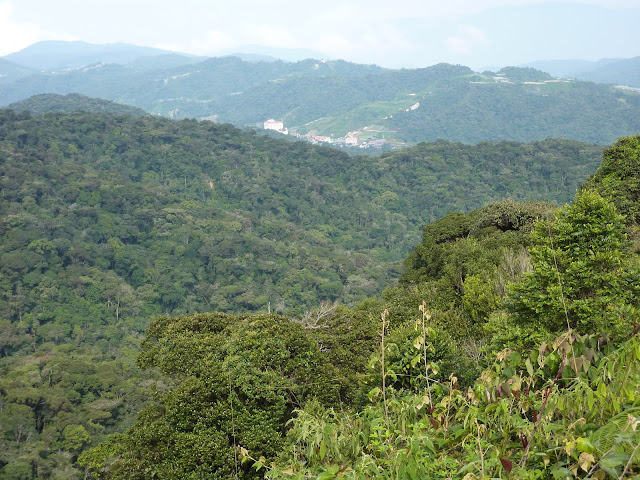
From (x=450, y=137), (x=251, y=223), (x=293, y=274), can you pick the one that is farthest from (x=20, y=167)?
(x=450, y=137)

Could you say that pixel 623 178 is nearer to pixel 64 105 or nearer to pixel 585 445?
pixel 585 445

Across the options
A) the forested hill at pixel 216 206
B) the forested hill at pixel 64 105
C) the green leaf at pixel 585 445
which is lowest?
the forested hill at pixel 216 206

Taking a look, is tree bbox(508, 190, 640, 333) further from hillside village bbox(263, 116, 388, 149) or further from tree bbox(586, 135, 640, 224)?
hillside village bbox(263, 116, 388, 149)

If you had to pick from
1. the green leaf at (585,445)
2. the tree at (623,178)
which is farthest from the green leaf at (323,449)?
the tree at (623,178)

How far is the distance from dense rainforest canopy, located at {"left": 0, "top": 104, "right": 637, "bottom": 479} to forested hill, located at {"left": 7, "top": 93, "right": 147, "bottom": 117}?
138 feet

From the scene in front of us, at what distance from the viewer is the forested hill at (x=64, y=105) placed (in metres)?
116

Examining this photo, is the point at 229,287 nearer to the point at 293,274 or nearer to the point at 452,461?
the point at 293,274

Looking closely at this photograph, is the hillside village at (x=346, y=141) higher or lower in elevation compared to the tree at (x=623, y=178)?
lower

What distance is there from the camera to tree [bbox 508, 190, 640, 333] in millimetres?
8336

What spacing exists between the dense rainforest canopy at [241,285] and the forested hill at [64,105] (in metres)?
42.0

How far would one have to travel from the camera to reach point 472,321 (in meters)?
13.0

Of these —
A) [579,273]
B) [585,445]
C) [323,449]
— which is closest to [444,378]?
[579,273]

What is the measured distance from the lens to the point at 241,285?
4988 centimetres

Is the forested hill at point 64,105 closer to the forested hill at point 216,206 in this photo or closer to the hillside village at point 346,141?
the forested hill at point 216,206
